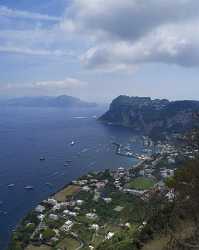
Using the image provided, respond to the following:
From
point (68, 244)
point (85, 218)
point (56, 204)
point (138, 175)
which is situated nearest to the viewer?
point (68, 244)

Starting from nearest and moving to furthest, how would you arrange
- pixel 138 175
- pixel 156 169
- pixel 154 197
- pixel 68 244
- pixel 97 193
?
1. pixel 154 197
2. pixel 68 244
3. pixel 97 193
4. pixel 138 175
5. pixel 156 169

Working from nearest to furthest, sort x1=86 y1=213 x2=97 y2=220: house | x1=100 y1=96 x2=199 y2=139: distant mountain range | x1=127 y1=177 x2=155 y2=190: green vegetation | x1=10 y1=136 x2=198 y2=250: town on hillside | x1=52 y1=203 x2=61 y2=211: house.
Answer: x1=10 y1=136 x2=198 y2=250: town on hillside → x1=86 y1=213 x2=97 y2=220: house → x1=52 y1=203 x2=61 y2=211: house → x1=127 y1=177 x2=155 y2=190: green vegetation → x1=100 y1=96 x2=199 y2=139: distant mountain range

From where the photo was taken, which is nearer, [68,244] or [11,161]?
[68,244]

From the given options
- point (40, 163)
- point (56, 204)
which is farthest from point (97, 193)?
point (40, 163)

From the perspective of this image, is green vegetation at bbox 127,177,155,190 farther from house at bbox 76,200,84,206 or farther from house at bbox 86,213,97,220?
house at bbox 86,213,97,220

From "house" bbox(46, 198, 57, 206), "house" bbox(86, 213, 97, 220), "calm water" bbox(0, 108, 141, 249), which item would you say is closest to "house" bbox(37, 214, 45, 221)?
"calm water" bbox(0, 108, 141, 249)

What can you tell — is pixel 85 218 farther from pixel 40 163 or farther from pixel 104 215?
pixel 40 163

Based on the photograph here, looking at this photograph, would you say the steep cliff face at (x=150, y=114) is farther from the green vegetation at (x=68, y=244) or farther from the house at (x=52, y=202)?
the green vegetation at (x=68, y=244)
